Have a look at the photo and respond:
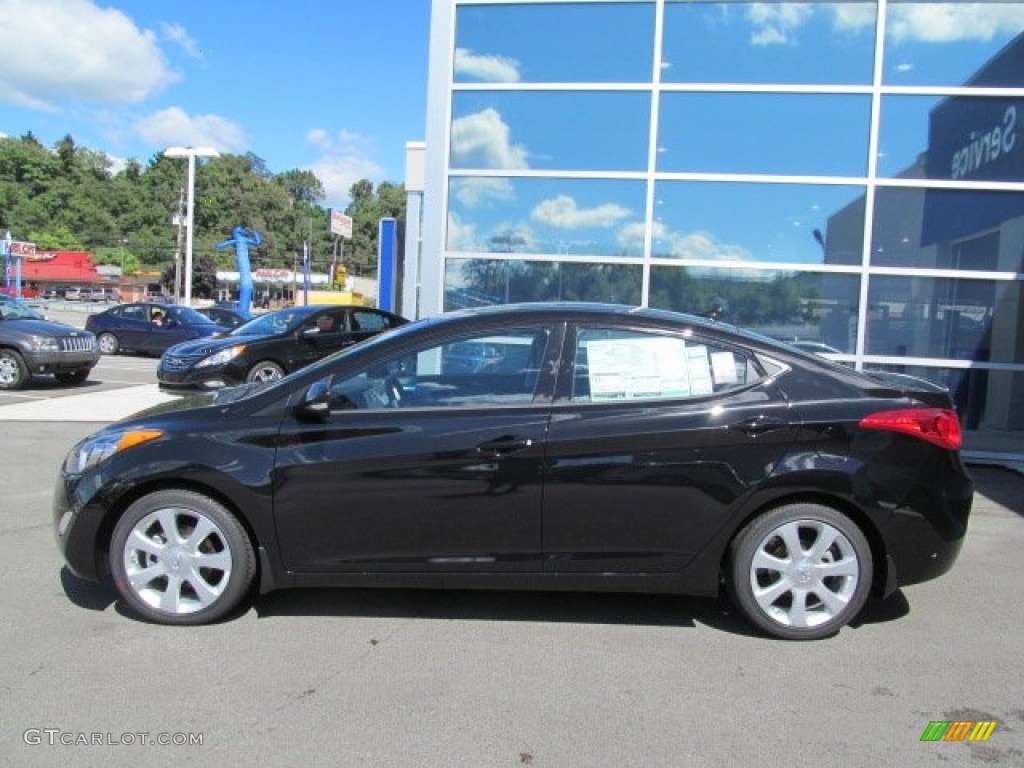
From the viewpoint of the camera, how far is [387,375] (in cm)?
395

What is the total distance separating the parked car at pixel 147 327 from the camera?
66.3ft

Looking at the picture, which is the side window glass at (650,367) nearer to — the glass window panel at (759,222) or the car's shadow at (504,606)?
the car's shadow at (504,606)

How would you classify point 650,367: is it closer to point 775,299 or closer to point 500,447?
point 500,447

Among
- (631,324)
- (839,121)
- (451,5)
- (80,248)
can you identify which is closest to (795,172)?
(839,121)

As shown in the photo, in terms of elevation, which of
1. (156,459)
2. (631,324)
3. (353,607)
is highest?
(631,324)

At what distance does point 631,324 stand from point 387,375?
1201mm

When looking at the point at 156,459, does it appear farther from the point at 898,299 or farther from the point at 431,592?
the point at 898,299

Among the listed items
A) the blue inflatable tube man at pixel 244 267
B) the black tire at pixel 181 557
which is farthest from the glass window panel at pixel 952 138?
the blue inflatable tube man at pixel 244 267

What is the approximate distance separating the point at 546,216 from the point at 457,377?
6.03m

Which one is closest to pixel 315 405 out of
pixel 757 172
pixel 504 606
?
pixel 504 606

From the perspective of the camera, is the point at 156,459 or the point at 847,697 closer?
the point at 847,697

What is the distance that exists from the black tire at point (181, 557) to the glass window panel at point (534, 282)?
6214 millimetres

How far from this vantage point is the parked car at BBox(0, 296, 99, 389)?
488 inches

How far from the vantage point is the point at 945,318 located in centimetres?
892
